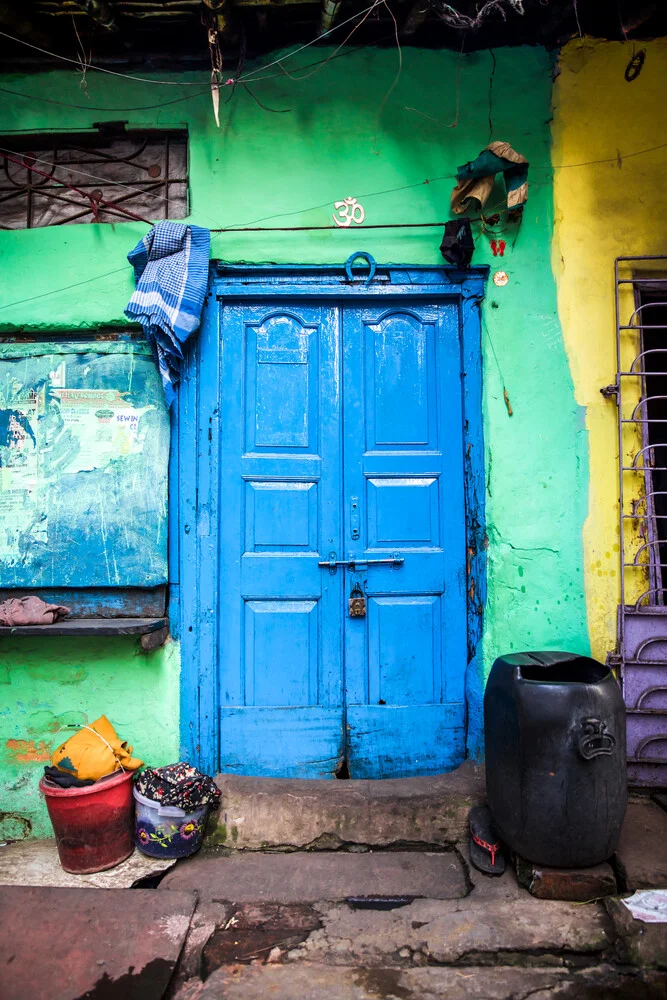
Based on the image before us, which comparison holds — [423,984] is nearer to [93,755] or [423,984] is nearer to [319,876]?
[319,876]

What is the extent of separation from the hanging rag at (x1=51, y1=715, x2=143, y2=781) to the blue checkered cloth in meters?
1.79

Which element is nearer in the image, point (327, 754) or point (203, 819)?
point (203, 819)

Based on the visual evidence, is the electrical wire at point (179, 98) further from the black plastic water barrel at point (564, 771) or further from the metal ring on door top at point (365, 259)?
the black plastic water barrel at point (564, 771)

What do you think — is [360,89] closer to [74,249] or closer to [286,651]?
[74,249]

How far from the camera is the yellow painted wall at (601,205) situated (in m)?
3.37

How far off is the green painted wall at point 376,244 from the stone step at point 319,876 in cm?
69

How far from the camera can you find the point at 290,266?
341 centimetres

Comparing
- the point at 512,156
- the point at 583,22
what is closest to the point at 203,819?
the point at 512,156

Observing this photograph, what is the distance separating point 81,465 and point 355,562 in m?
1.60

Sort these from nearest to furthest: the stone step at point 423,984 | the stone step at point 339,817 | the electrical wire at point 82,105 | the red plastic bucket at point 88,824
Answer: the stone step at point 423,984
the red plastic bucket at point 88,824
the stone step at point 339,817
the electrical wire at point 82,105

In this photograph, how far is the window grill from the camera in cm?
322

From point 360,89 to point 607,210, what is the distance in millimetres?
1549

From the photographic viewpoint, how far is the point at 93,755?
2.96 meters

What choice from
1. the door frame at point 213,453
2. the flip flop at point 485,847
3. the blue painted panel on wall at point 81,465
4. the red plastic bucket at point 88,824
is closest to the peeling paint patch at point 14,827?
the red plastic bucket at point 88,824
